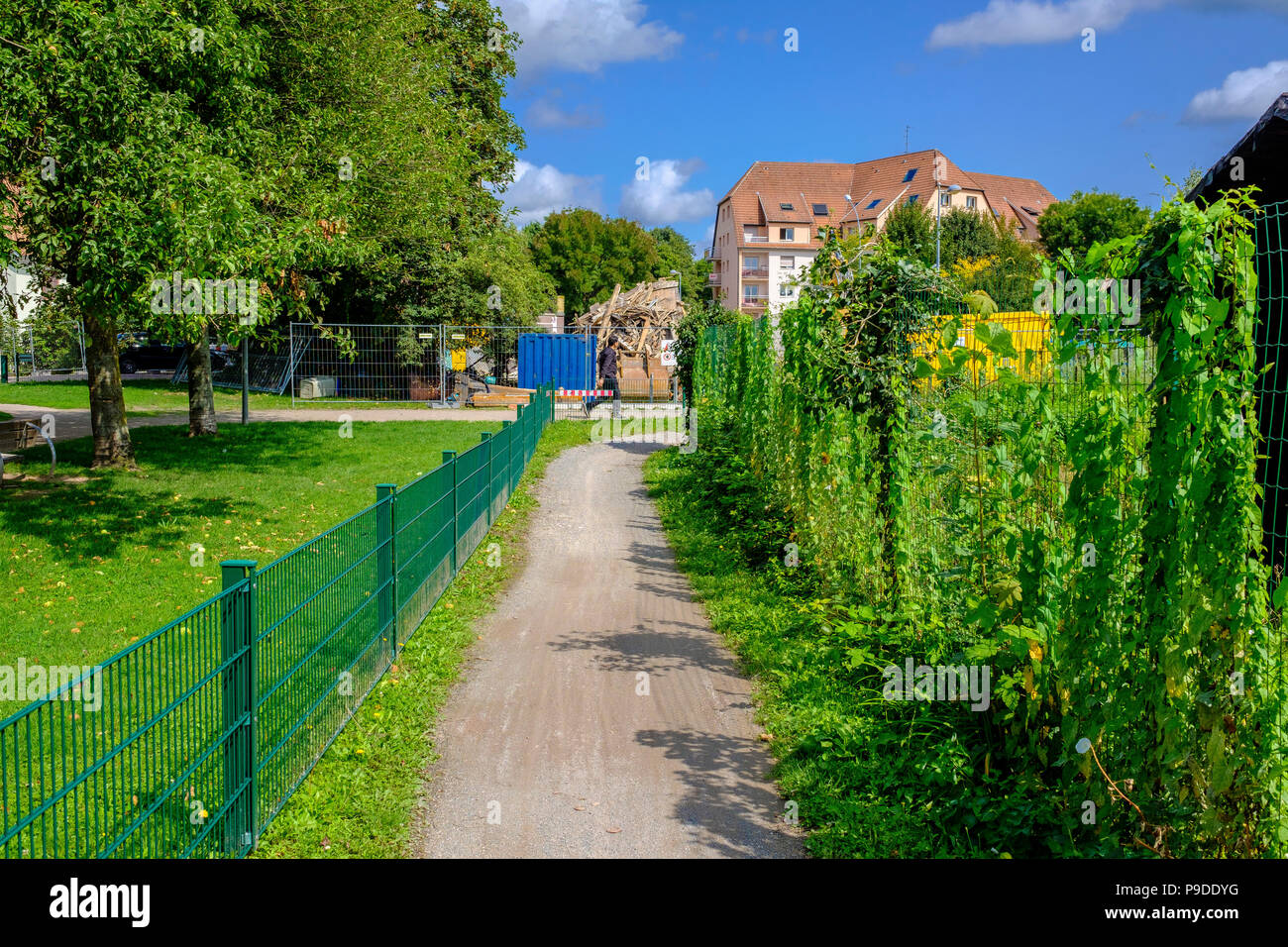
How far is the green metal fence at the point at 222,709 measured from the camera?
3.41 metres

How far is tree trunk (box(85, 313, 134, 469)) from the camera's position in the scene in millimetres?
14070

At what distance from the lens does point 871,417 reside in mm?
7504

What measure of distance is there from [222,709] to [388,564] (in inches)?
107

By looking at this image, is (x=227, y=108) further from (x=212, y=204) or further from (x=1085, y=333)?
(x=1085, y=333)

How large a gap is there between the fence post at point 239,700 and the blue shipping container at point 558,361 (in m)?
27.1

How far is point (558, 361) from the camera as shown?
31.6 m

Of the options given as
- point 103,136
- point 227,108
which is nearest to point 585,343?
point 227,108

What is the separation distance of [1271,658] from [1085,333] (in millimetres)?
1492

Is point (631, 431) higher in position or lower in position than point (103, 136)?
lower

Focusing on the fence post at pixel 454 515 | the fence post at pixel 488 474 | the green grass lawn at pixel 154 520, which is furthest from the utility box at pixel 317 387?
the fence post at pixel 454 515

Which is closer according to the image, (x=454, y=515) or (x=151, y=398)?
(x=454, y=515)

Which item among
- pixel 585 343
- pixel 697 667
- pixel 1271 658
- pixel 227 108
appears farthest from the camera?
pixel 585 343

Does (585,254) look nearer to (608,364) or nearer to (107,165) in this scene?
(608,364)

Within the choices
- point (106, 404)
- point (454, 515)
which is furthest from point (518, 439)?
point (454, 515)
